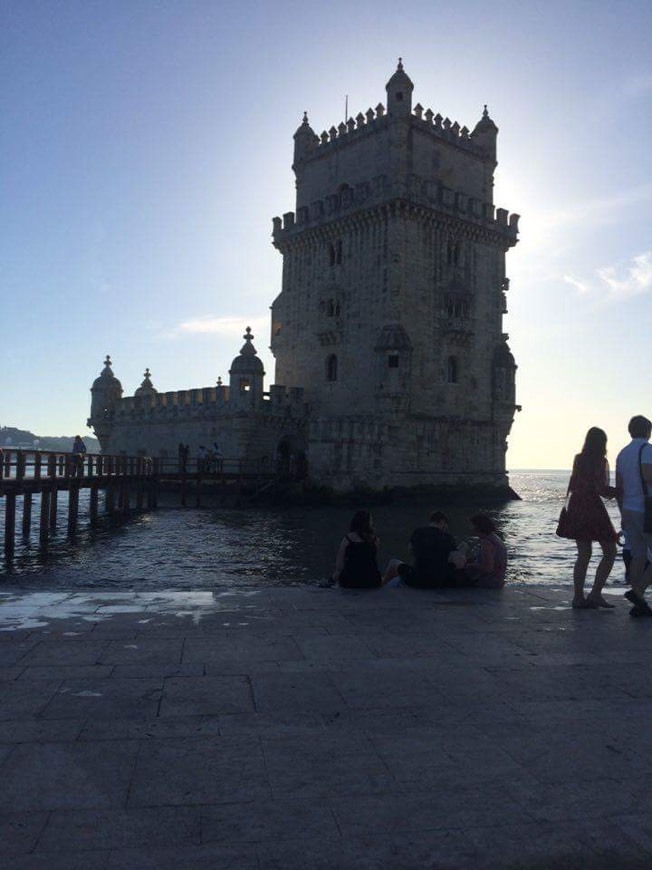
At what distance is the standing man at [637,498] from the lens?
26.0 ft

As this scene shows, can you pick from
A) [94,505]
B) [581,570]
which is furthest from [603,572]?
[94,505]

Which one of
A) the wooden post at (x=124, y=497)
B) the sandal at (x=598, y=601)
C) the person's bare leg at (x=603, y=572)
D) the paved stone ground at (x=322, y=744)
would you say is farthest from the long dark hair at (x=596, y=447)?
the wooden post at (x=124, y=497)

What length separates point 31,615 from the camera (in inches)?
300

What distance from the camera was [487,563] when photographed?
31.7 feet

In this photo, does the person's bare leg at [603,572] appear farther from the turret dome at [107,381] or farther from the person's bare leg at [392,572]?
the turret dome at [107,381]

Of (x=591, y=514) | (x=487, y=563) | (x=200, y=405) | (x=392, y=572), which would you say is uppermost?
(x=200, y=405)

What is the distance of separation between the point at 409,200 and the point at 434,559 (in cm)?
3322

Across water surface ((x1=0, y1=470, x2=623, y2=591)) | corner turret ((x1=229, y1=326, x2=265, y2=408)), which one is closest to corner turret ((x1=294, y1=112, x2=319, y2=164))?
corner turret ((x1=229, y1=326, x2=265, y2=408))

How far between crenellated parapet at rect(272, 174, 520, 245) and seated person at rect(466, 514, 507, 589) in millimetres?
32863

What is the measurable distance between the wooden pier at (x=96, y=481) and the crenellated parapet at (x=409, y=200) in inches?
592

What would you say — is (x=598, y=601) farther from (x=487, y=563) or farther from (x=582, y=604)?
(x=487, y=563)

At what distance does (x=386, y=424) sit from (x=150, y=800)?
35560 millimetres

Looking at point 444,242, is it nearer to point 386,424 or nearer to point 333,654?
point 386,424

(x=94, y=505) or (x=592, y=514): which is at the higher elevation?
(x=592, y=514)
